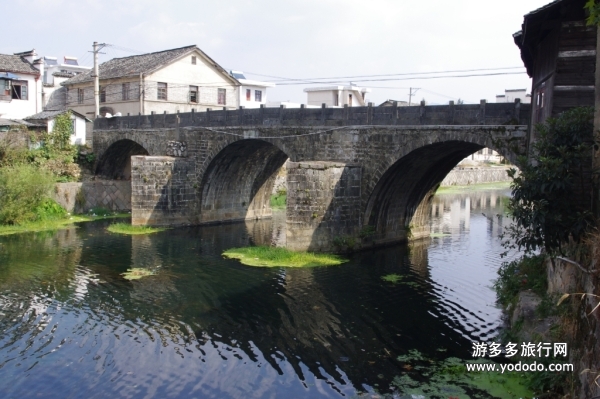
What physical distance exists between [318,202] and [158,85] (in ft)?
84.6

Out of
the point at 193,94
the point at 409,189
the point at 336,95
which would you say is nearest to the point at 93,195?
the point at 193,94

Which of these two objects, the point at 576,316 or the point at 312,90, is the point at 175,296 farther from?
the point at 312,90

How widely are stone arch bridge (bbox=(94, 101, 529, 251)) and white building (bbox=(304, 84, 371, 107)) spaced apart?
112 feet

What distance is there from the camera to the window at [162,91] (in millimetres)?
45706

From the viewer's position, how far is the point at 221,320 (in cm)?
1678

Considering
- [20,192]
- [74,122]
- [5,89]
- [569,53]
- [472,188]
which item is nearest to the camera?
[569,53]

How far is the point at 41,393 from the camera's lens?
477 inches

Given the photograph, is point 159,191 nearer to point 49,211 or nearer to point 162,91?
point 49,211

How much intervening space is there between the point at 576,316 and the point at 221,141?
973 inches

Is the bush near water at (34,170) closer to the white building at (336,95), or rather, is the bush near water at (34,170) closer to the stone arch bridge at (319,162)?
the stone arch bridge at (319,162)

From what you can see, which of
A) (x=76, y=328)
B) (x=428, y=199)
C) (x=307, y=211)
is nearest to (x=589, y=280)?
(x=76, y=328)

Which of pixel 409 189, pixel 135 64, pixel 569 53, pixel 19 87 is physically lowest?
pixel 409 189

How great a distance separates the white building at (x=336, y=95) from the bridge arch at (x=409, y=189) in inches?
1618

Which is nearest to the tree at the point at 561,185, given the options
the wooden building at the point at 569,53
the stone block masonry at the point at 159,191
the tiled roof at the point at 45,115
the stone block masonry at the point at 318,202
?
the wooden building at the point at 569,53
